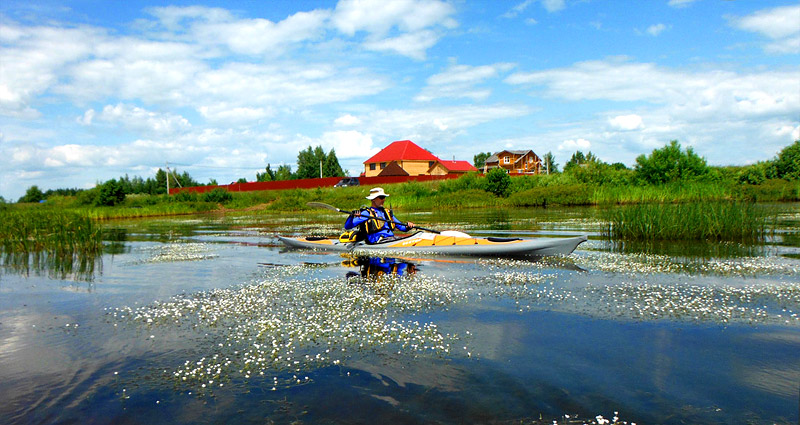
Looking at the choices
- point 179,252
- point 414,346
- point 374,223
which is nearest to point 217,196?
point 179,252

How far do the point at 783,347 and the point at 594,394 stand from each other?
2.65 meters

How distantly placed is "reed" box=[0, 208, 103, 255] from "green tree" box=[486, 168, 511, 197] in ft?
100

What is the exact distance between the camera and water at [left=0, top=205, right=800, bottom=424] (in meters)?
4.42

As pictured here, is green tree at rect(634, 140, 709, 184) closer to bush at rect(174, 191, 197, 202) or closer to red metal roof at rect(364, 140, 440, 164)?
bush at rect(174, 191, 197, 202)

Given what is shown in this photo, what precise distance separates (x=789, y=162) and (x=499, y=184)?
21.9 metres

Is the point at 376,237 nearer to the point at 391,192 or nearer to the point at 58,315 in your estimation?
the point at 58,315

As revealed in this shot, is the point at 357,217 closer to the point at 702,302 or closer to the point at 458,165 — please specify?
the point at 702,302

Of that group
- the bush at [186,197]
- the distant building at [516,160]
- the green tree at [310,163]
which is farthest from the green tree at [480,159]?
the bush at [186,197]

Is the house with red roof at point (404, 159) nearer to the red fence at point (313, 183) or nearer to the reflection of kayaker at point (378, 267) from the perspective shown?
the red fence at point (313, 183)

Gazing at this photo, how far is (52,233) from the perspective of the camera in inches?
642

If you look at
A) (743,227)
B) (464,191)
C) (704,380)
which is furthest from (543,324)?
(464,191)

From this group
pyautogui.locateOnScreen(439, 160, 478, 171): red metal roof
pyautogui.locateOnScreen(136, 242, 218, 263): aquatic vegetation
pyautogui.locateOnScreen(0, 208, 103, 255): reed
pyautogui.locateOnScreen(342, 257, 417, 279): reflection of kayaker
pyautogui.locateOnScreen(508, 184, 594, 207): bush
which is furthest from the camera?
pyautogui.locateOnScreen(439, 160, 478, 171): red metal roof

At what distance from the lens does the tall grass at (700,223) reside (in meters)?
14.7

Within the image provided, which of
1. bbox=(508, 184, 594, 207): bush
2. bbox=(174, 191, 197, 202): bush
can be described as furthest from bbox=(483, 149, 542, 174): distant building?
bbox=(174, 191, 197, 202): bush
